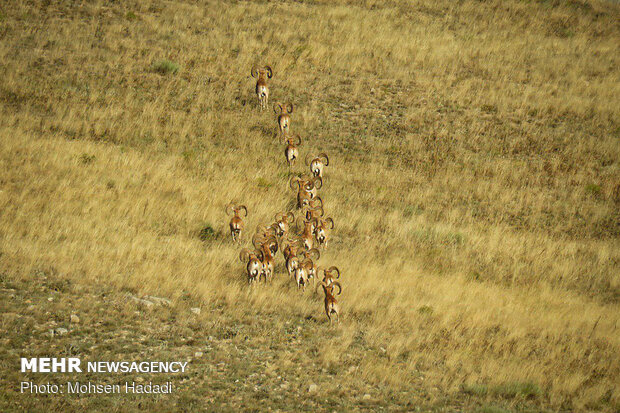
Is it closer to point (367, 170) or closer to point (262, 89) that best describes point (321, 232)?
point (367, 170)

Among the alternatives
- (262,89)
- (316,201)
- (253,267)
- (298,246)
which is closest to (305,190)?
(316,201)

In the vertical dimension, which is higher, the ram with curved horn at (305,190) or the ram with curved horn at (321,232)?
the ram with curved horn at (305,190)

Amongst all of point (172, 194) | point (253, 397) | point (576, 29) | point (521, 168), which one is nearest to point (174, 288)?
point (253, 397)

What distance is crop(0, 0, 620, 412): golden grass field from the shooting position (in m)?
9.47

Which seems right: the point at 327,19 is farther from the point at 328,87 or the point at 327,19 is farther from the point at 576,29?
the point at 576,29

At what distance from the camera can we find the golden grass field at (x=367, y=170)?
9.47m

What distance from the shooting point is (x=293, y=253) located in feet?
34.7

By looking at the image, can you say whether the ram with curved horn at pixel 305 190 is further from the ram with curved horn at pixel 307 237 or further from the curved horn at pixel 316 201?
the ram with curved horn at pixel 307 237

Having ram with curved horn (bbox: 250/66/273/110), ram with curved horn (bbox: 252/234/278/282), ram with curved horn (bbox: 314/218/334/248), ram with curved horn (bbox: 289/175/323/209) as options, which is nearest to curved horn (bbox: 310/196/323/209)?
ram with curved horn (bbox: 289/175/323/209)

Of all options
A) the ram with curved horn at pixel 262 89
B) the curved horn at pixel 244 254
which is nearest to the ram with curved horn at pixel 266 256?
the curved horn at pixel 244 254

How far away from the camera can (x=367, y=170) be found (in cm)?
1877

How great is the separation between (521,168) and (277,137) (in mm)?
8590

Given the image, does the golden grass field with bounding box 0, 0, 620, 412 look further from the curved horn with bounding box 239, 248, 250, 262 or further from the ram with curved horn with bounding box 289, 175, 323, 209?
the ram with curved horn with bounding box 289, 175, 323, 209

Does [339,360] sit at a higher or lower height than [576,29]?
lower
